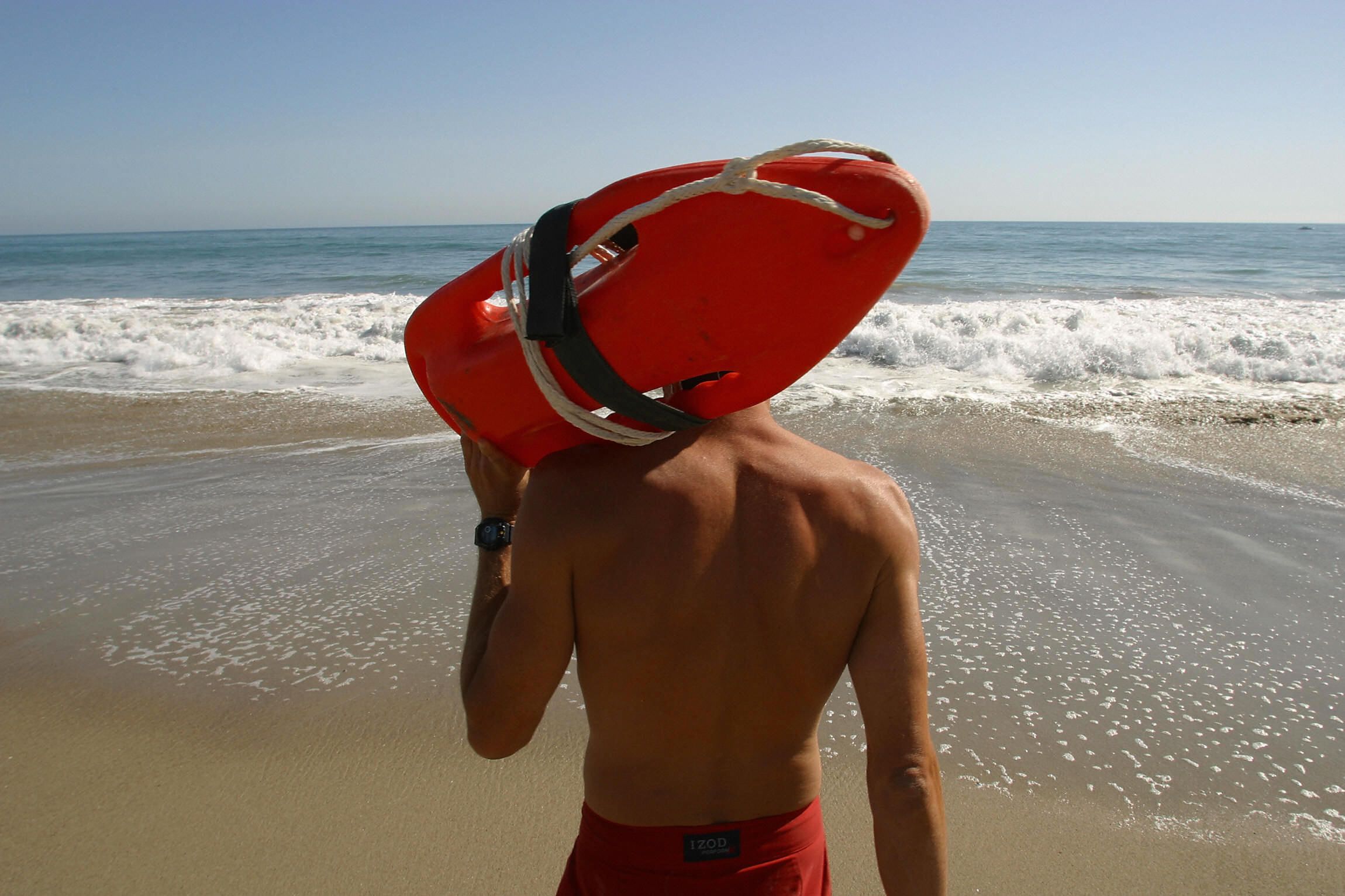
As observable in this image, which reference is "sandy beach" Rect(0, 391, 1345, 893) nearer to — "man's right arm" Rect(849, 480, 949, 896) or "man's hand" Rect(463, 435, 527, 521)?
"man's right arm" Rect(849, 480, 949, 896)

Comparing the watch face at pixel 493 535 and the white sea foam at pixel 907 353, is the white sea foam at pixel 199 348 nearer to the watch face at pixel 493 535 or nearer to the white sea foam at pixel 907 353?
the white sea foam at pixel 907 353

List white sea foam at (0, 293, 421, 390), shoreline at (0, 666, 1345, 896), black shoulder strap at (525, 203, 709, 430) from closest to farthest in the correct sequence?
black shoulder strap at (525, 203, 709, 430) → shoreline at (0, 666, 1345, 896) → white sea foam at (0, 293, 421, 390)

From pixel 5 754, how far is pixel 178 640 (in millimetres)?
740

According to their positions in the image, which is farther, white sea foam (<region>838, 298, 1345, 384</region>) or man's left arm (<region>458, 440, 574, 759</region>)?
white sea foam (<region>838, 298, 1345, 384</region>)

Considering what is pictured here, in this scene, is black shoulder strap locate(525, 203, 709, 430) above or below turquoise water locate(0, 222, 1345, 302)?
below

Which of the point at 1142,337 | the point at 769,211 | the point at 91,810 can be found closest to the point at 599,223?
the point at 769,211

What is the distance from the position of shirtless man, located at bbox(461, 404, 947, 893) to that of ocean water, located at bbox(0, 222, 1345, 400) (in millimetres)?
6929

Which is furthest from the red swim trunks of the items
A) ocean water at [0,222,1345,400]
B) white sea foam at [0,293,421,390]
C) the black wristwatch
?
white sea foam at [0,293,421,390]

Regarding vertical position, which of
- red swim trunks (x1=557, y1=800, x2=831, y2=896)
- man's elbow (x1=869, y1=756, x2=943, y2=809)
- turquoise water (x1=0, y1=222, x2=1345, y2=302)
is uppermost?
turquoise water (x1=0, y1=222, x2=1345, y2=302)

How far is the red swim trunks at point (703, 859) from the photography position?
131 centimetres

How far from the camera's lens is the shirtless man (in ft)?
3.87

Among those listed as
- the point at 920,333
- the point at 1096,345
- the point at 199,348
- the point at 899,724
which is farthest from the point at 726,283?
the point at 199,348

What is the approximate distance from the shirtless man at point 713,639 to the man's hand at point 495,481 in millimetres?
16

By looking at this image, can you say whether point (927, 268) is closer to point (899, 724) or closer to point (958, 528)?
point (958, 528)
